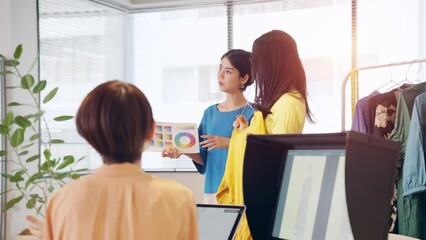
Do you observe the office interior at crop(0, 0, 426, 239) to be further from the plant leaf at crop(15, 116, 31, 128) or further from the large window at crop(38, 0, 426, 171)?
the plant leaf at crop(15, 116, 31, 128)

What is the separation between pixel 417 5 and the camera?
3.60 meters

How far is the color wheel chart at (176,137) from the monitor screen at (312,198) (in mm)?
1280

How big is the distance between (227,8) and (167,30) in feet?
1.93

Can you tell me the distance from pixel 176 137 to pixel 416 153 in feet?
3.85

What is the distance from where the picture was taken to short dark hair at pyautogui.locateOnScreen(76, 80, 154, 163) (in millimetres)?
890

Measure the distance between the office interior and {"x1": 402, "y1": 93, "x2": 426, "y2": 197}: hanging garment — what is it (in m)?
0.71

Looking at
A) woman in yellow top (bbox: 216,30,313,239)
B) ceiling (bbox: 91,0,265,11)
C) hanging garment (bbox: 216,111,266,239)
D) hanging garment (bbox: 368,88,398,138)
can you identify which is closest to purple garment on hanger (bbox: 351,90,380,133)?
hanging garment (bbox: 368,88,398,138)

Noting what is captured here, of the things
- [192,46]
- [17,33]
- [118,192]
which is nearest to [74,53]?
[17,33]

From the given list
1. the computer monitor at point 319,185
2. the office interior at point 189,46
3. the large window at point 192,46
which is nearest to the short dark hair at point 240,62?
the office interior at point 189,46

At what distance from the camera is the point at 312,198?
942 mm

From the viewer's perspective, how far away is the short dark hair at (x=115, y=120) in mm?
890

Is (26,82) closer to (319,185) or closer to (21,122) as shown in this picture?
(21,122)

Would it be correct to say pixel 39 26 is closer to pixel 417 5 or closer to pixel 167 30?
pixel 167 30

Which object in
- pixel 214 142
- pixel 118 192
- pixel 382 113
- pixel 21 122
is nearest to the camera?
pixel 118 192
